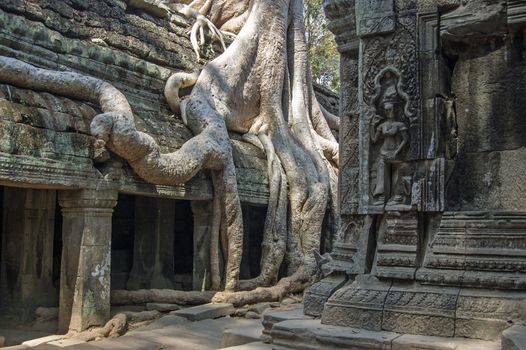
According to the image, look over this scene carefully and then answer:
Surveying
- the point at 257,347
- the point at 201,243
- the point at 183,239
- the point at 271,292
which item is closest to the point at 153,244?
the point at 201,243

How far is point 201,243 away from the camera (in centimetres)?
945

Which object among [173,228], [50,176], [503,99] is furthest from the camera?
[173,228]

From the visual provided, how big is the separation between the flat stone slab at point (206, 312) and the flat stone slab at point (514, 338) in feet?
16.5

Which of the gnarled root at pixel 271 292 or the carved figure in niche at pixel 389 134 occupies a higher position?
the carved figure in niche at pixel 389 134

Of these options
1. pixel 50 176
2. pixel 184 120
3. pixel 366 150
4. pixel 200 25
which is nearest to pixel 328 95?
pixel 200 25

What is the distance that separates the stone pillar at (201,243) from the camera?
9.37 meters

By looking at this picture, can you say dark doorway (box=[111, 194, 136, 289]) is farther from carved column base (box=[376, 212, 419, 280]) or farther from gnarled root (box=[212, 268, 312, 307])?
carved column base (box=[376, 212, 419, 280])

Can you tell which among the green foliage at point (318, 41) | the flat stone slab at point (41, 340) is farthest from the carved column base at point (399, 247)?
the green foliage at point (318, 41)

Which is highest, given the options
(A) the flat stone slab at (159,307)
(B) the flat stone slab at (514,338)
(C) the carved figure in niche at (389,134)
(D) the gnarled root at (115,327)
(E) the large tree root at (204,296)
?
(C) the carved figure in niche at (389,134)

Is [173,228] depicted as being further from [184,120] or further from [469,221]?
[469,221]

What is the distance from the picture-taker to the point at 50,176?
6820mm

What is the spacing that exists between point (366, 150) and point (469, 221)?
3.04ft

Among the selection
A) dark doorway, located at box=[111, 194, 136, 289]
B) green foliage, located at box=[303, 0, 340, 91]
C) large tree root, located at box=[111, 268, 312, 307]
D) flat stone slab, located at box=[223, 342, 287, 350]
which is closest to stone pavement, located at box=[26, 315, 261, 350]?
large tree root, located at box=[111, 268, 312, 307]

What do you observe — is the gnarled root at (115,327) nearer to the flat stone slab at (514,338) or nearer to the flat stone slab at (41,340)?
the flat stone slab at (41,340)
